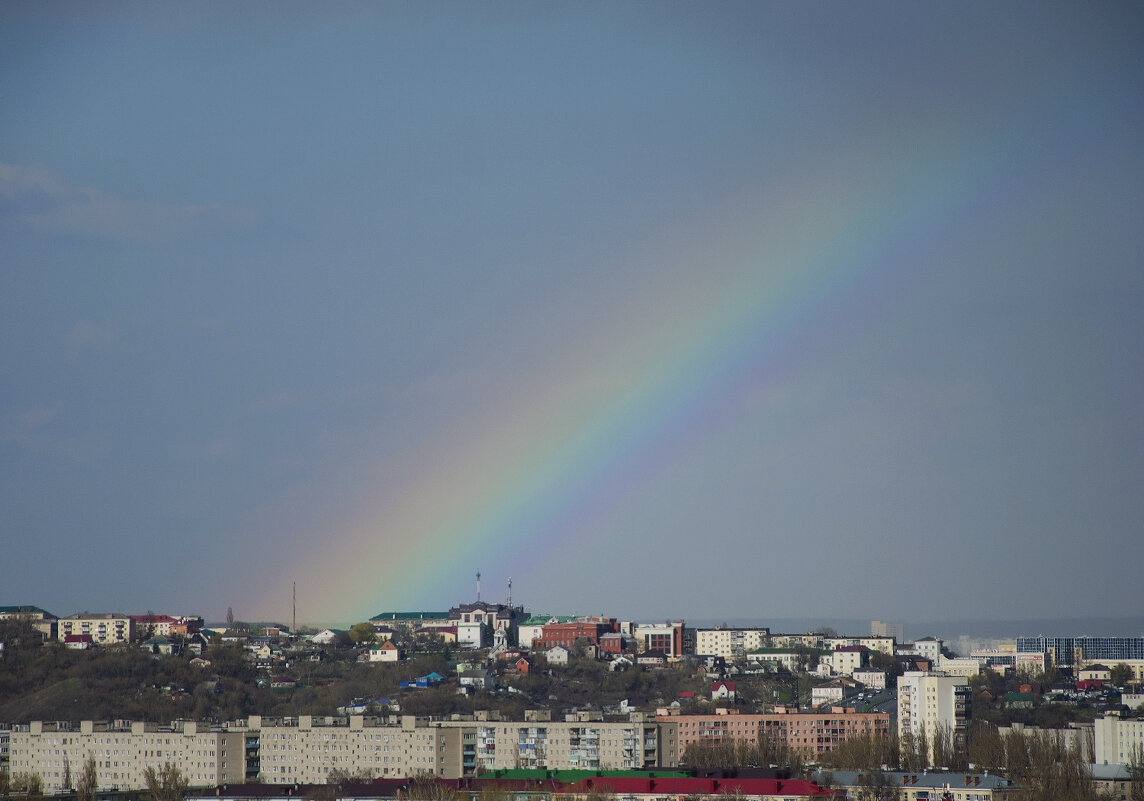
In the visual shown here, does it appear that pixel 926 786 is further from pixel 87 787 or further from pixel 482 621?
pixel 482 621

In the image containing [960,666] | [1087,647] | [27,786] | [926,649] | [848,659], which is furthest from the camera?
[1087,647]

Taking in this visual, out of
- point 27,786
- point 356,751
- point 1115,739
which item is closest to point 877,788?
point 1115,739

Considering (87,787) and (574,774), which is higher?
(87,787)

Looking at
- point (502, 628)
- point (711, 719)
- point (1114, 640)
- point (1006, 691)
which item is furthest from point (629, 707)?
point (1114, 640)

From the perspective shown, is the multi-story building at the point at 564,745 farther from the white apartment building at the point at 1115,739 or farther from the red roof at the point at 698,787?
the white apartment building at the point at 1115,739

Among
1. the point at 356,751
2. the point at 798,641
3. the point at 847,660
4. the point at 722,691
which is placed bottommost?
the point at 722,691

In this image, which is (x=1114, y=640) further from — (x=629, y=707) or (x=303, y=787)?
(x=303, y=787)

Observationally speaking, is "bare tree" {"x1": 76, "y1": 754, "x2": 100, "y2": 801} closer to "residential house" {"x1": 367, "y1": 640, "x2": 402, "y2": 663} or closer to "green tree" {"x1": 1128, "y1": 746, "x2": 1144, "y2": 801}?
"green tree" {"x1": 1128, "y1": 746, "x2": 1144, "y2": 801}
